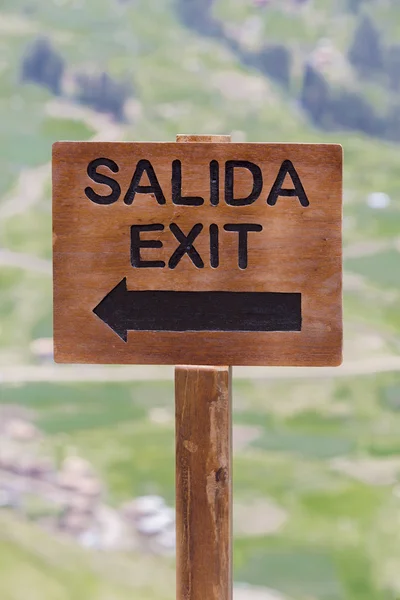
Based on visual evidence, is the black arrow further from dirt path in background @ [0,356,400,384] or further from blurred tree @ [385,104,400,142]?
blurred tree @ [385,104,400,142]

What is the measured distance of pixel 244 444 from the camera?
8453mm

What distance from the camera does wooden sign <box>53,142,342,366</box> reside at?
1429 mm

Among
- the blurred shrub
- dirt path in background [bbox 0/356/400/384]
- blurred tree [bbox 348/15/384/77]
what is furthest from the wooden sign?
blurred tree [bbox 348/15/384/77]

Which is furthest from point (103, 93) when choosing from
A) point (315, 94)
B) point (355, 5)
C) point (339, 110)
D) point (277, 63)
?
point (355, 5)

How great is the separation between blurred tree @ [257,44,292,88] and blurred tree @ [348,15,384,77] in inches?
42.3

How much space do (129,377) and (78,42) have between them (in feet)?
22.7

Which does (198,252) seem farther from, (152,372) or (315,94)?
(315,94)

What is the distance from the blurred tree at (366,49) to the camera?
47.5ft

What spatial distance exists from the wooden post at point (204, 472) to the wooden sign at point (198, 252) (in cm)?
5

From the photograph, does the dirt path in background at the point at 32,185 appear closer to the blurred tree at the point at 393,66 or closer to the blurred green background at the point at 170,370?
the blurred green background at the point at 170,370

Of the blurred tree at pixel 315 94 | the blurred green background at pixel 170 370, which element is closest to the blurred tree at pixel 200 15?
the blurred green background at pixel 170 370

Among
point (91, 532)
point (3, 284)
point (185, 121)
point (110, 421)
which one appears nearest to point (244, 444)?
point (110, 421)

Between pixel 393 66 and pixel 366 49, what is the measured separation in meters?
0.55

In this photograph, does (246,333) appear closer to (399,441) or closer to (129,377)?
(399,441)
